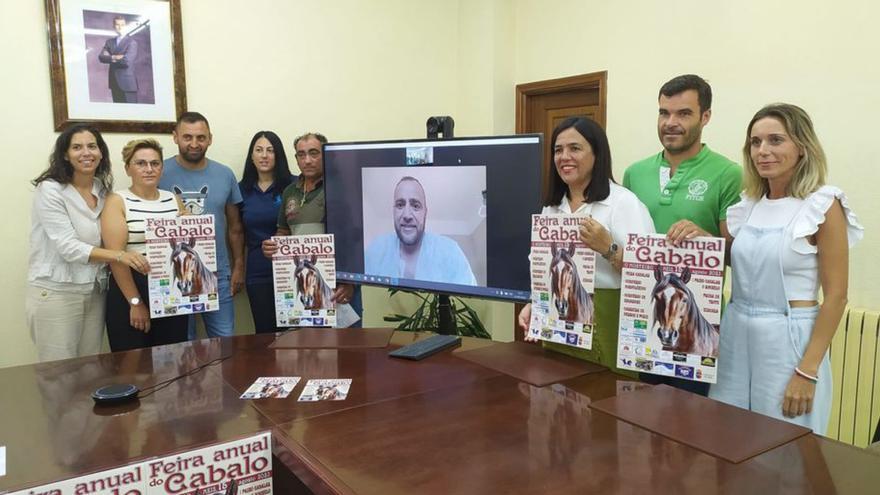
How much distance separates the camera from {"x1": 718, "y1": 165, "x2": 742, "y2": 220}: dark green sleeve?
6.63 feet

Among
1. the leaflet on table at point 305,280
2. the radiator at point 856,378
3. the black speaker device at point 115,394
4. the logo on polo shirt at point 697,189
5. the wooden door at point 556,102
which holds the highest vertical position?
the wooden door at point 556,102

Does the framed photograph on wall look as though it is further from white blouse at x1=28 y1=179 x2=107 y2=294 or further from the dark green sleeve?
the dark green sleeve

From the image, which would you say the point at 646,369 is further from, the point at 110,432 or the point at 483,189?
the point at 110,432

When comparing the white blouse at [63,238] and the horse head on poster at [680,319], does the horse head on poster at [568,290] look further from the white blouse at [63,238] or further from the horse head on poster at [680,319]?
the white blouse at [63,238]

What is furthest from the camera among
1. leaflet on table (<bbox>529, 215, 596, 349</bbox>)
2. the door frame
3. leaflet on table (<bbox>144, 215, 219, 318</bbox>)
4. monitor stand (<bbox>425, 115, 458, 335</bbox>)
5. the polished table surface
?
the door frame

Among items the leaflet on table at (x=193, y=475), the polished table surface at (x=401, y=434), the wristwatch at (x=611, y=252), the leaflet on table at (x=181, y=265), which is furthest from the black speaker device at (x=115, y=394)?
the wristwatch at (x=611, y=252)

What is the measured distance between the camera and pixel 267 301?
10.6 feet

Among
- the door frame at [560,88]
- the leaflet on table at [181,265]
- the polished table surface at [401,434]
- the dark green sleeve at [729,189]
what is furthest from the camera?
the door frame at [560,88]

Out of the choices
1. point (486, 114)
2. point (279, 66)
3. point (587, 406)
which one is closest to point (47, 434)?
point (587, 406)

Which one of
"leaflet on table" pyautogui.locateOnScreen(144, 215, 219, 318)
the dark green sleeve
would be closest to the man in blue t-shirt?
"leaflet on table" pyautogui.locateOnScreen(144, 215, 219, 318)

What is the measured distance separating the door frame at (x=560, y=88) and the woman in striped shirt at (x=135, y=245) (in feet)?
7.34

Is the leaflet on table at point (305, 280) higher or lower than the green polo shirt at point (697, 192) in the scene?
lower

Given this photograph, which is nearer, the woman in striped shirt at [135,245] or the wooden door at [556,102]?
the woman in striped shirt at [135,245]

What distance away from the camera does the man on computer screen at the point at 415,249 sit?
2.32 meters
